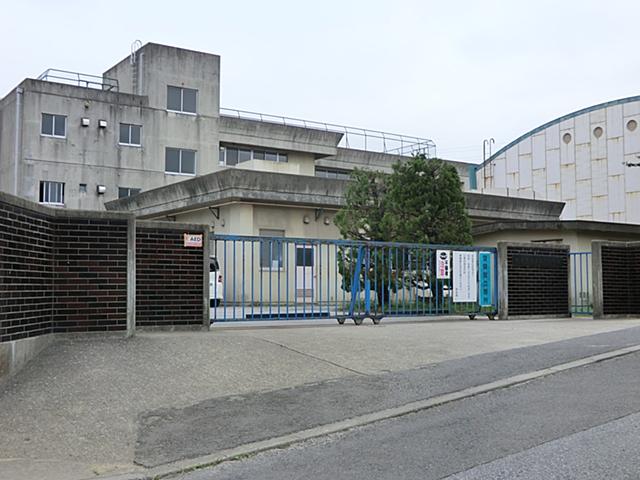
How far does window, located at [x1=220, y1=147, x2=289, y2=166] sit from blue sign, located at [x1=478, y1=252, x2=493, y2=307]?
25.6m

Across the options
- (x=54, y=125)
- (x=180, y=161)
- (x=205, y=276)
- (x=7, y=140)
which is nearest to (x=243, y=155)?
(x=180, y=161)

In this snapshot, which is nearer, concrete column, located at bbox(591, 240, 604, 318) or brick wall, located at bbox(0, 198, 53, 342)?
brick wall, located at bbox(0, 198, 53, 342)

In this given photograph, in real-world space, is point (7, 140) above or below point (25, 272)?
above

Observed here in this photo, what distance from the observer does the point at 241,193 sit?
24109mm

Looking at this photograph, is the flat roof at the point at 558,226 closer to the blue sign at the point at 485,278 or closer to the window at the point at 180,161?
the blue sign at the point at 485,278

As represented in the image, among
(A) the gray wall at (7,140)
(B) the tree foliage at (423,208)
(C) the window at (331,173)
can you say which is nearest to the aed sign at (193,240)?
(B) the tree foliage at (423,208)

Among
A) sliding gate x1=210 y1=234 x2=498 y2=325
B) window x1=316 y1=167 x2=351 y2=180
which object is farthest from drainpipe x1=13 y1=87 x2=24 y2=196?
sliding gate x1=210 y1=234 x2=498 y2=325

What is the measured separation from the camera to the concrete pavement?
20.2ft

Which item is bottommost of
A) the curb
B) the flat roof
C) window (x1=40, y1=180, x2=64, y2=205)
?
the curb

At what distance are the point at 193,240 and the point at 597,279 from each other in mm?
10929

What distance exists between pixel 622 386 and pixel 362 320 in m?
7.67

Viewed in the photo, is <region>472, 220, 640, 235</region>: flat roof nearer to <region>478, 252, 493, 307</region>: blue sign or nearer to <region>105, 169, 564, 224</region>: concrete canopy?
<region>105, 169, 564, 224</region>: concrete canopy

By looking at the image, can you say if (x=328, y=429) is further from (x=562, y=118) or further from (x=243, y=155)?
(x=562, y=118)

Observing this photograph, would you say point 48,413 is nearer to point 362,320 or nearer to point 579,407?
point 579,407
